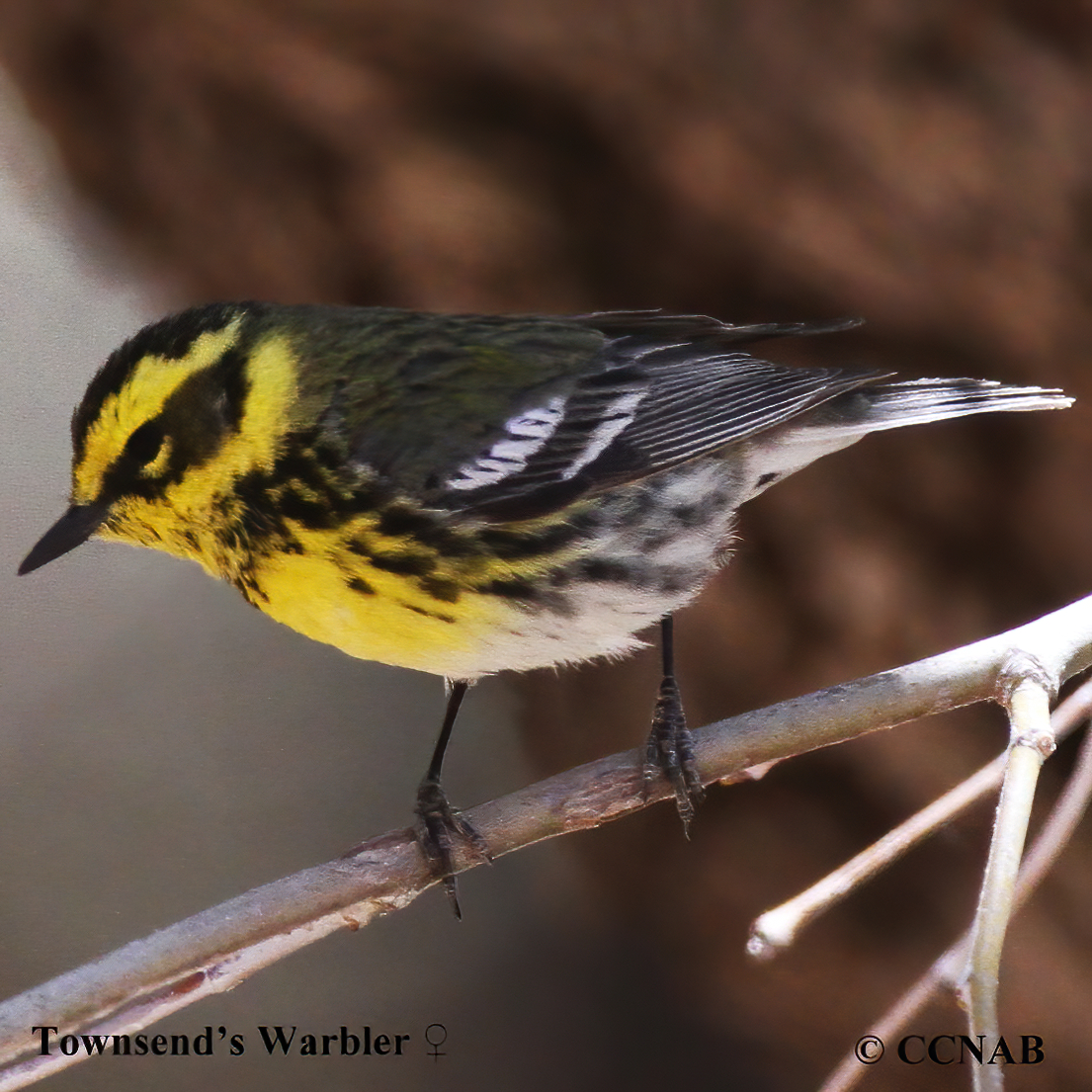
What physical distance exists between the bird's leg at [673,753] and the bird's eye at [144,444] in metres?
0.48

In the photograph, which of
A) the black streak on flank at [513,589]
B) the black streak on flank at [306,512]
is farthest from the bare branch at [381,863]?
the black streak on flank at [306,512]

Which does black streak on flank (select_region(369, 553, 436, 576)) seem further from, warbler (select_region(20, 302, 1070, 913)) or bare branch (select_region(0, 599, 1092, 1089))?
bare branch (select_region(0, 599, 1092, 1089))

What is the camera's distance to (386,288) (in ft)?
4.60

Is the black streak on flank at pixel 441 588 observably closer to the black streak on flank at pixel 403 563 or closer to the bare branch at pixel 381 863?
the black streak on flank at pixel 403 563

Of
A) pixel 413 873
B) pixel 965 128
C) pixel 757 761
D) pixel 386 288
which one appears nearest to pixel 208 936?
pixel 413 873

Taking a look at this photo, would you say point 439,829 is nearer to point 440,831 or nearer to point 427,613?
point 440,831

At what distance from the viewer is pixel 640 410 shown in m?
1.15

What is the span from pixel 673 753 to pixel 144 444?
0.51m

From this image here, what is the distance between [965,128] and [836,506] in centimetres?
40

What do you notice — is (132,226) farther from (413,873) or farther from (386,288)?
(413,873)

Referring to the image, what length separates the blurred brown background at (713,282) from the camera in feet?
4.15

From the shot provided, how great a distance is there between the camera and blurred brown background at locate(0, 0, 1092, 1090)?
1.26 m

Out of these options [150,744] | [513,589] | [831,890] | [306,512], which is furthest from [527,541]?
[150,744]

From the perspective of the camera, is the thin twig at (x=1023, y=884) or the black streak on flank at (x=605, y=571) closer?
the thin twig at (x=1023, y=884)
